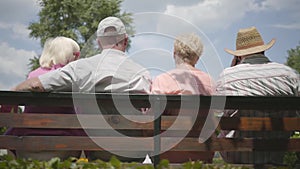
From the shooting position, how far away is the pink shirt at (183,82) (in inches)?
172

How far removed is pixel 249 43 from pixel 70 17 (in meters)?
30.1

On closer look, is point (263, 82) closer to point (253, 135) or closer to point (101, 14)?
point (253, 135)

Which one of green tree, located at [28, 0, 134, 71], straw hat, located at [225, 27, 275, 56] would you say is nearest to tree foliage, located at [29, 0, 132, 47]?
green tree, located at [28, 0, 134, 71]

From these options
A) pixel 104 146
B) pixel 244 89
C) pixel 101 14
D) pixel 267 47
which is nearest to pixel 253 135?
pixel 244 89

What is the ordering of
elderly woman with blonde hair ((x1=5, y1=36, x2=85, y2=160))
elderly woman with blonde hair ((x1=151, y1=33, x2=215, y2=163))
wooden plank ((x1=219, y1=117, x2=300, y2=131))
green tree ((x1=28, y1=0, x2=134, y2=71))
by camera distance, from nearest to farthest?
→ wooden plank ((x1=219, y1=117, x2=300, y2=131)), elderly woman with blonde hair ((x1=5, y1=36, x2=85, y2=160)), elderly woman with blonde hair ((x1=151, y1=33, x2=215, y2=163)), green tree ((x1=28, y1=0, x2=134, y2=71))

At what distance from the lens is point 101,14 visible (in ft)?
113

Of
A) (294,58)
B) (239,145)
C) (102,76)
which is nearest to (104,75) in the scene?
(102,76)

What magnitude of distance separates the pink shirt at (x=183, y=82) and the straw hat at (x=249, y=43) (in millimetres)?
645

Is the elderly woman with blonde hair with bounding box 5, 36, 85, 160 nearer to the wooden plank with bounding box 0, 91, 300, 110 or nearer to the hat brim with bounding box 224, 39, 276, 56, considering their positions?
the wooden plank with bounding box 0, 91, 300, 110

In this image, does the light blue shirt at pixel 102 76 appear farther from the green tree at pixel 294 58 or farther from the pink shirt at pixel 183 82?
the green tree at pixel 294 58

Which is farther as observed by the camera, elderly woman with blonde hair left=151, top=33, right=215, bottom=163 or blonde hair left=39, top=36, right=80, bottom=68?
blonde hair left=39, top=36, right=80, bottom=68

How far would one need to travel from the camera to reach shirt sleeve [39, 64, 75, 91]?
4059 mm

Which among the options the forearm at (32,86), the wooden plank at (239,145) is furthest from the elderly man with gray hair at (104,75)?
the wooden plank at (239,145)

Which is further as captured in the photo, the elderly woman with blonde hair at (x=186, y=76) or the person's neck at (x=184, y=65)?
the person's neck at (x=184, y=65)
